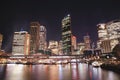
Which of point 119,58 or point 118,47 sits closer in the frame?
point 119,58

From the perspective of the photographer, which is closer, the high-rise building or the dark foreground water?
the dark foreground water

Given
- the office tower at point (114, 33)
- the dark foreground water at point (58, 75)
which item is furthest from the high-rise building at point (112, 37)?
the dark foreground water at point (58, 75)

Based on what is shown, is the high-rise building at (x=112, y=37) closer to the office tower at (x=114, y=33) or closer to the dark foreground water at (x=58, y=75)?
the office tower at (x=114, y=33)

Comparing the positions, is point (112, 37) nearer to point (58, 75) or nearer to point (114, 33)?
point (114, 33)

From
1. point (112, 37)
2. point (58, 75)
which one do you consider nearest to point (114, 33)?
point (112, 37)

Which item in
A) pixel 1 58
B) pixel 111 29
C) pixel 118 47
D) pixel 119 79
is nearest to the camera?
pixel 119 79

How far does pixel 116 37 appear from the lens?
592ft

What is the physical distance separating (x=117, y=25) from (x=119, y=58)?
114 m

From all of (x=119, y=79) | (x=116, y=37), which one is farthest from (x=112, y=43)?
(x=119, y=79)

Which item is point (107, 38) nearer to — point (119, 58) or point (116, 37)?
point (116, 37)

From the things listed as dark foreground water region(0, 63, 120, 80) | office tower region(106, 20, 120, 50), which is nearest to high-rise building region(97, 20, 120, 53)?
office tower region(106, 20, 120, 50)

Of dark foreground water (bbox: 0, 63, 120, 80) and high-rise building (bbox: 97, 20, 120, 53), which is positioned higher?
high-rise building (bbox: 97, 20, 120, 53)

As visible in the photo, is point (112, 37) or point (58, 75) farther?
point (112, 37)

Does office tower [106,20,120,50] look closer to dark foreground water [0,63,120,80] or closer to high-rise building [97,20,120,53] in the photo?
high-rise building [97,20,120,53]
